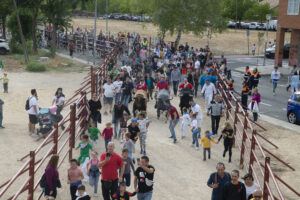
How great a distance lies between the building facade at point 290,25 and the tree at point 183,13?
6391 millimetres

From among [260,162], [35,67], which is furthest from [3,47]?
[260,162]

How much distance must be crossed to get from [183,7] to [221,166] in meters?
32.5

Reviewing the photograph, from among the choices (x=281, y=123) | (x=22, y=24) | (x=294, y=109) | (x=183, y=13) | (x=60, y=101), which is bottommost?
(x=281, y=123)

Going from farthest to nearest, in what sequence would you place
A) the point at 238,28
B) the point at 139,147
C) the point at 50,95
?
the point at 238,28
the point at 50,95
the point at 139,147

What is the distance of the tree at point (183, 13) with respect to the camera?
39.0 metres

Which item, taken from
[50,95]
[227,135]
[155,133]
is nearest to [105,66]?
[50,95]

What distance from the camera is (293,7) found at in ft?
113

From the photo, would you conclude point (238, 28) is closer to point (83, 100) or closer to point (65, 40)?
point (65, 40)

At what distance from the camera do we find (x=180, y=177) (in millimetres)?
11297

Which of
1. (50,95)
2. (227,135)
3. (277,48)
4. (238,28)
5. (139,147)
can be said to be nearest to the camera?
(227,135)

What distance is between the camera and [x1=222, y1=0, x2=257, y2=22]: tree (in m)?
90.7

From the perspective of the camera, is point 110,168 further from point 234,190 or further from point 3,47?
point 3,47

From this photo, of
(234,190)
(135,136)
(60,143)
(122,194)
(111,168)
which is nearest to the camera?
(234,190)

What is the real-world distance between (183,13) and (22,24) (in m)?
13.7
